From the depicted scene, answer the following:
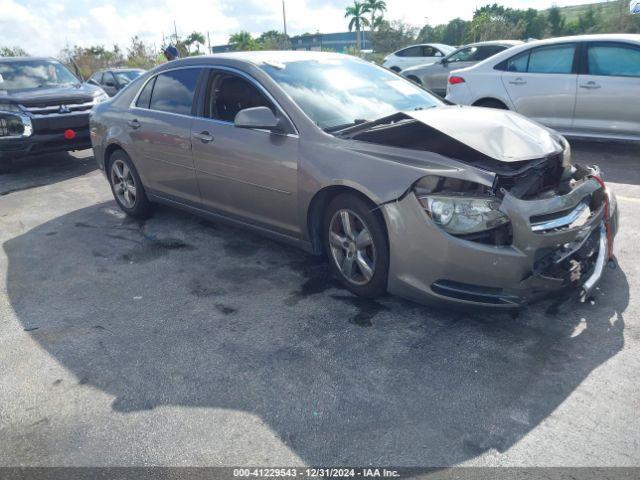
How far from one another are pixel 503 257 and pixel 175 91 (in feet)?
11.3

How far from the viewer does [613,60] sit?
6.95m

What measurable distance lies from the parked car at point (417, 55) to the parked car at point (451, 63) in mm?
3328

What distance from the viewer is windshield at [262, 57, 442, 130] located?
400 centimetres

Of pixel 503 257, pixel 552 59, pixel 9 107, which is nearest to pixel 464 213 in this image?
pixel 503 257

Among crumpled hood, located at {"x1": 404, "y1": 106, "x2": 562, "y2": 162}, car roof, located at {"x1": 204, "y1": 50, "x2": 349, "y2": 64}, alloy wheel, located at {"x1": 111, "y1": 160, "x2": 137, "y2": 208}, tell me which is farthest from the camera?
alloy wheel, located at {"x1": 111, "y1": 160, "x2": 137, "y2": 208}

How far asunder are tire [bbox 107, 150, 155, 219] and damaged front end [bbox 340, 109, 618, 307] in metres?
3.26

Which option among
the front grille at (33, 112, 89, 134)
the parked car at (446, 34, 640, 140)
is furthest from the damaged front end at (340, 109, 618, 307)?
the front grille at (33, 112, 89, 134)

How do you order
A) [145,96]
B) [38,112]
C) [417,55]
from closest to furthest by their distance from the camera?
1. [145,96]
2. [38,112]
3. [417,55]

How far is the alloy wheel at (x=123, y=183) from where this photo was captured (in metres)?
5.77

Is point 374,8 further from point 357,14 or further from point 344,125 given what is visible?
point 344,125

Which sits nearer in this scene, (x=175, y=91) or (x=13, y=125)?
(x=175, y=91)

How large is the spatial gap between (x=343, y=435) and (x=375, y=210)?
56.3 inches

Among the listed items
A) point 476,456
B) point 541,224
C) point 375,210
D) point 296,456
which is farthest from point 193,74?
point 476,456

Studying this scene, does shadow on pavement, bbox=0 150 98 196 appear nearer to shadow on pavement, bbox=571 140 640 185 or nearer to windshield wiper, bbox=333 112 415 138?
windshield wiper, bbox=333 112 415 138
